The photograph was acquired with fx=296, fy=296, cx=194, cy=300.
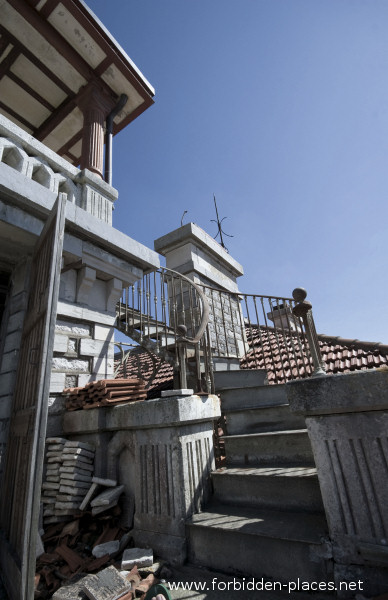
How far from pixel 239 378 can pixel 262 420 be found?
129cm

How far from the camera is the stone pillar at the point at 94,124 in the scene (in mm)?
4809

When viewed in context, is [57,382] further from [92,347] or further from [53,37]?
[53,37]

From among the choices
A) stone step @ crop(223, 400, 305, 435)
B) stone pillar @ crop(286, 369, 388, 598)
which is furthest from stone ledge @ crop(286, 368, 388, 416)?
stone step @ crop(223, 400, 305, 435)

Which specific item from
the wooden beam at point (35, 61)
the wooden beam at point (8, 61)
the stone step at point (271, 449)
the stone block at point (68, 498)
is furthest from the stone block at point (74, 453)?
the wooden beam at point (8, 61)

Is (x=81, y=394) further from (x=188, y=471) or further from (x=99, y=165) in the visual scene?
(x=99, y=165)

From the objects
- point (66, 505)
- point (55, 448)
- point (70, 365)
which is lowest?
point (66, 505)

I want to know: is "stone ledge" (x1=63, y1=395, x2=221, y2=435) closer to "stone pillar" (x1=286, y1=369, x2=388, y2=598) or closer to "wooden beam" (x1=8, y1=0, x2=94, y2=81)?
"stone pillar" (x1=286, y1=369, x2=388, y2=598)

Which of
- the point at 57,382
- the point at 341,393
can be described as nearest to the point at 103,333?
the point at 57,382

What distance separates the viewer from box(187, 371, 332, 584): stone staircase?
2012mm

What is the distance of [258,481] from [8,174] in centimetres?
385

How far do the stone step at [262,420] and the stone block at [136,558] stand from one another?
1541 millimetres

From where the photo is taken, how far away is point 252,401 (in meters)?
4.02

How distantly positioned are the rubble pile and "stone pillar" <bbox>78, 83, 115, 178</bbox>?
3.36m

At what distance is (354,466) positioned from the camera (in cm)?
191
